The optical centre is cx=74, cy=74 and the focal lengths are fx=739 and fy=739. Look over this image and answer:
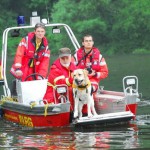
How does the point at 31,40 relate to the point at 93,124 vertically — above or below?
above

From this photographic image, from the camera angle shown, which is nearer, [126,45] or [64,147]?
[64,147]

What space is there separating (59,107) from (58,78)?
643 mm

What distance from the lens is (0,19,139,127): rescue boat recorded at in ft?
42.5

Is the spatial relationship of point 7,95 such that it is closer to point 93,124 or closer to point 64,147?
point 93,124

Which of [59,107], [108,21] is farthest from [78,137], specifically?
[108,21]

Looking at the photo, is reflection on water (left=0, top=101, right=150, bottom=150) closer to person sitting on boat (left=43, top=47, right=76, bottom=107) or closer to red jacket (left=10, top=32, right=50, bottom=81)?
person sitting on boat (left=43, top=47, right=76, bottom=107)

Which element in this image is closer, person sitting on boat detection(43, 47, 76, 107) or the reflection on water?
the reflection on water

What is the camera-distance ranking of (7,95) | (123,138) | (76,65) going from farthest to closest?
(7,95), (76,65), (123,138)

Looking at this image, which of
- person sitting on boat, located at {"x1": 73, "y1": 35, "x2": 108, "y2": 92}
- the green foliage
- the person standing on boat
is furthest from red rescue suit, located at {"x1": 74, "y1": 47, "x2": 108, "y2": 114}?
the green foliage

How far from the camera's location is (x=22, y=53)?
574 inches

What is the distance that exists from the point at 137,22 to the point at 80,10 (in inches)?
172

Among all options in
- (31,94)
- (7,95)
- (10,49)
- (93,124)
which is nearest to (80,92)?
(93,124)

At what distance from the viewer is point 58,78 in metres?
13.3

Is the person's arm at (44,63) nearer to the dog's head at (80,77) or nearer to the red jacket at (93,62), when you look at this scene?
the red jacket at (93,62)
